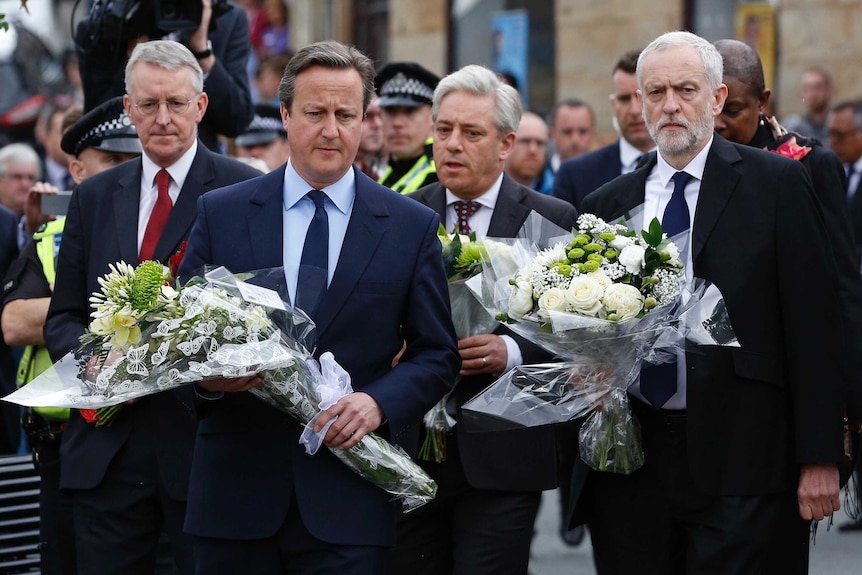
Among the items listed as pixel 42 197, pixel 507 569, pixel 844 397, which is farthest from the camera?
pixel 42 197

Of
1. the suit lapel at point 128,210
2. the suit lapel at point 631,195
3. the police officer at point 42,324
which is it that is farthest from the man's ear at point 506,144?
the police officer at point 42,324

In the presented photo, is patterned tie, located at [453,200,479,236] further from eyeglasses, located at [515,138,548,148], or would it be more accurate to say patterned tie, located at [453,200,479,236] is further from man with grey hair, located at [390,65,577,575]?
eyeglasses, located at [515,138,548,148]

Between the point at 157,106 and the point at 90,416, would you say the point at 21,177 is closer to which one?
the point at 157,106

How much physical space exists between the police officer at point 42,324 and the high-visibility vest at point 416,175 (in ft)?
4.54

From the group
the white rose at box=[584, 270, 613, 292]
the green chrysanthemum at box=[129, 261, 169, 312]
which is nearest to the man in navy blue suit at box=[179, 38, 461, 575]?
the green chrysanthemum at box=[129, 261, 169, 312]

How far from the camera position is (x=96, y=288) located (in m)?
5.28

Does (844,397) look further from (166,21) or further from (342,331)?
(166,21)

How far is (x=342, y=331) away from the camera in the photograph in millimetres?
4402

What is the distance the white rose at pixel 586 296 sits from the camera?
4488mm

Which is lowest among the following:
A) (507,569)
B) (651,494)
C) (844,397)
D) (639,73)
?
(507,569)

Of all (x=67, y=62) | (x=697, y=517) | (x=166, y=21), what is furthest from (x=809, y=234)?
(x=67, y=62)

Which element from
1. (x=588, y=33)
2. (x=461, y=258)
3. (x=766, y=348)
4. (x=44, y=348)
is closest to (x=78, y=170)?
(x=44, y=348)

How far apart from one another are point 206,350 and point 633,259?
4.84 feet

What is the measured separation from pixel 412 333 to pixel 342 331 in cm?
27
